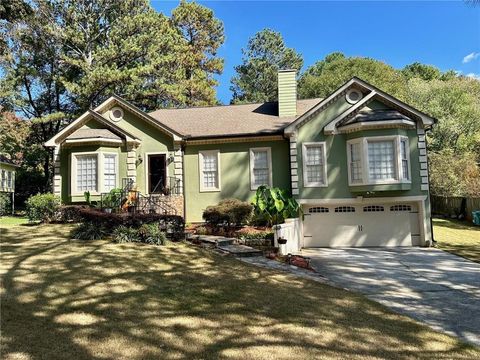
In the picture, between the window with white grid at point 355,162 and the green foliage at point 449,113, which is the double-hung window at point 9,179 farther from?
the green foliage at point 449,113

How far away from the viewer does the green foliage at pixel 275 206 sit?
14.7 m

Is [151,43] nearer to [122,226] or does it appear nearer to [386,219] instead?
[122,226]

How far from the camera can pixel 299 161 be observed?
53.2 feet

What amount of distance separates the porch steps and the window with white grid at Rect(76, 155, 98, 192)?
6417mm

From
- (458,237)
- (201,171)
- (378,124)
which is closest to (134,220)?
(201,171)

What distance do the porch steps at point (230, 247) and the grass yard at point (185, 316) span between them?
1.75 meters

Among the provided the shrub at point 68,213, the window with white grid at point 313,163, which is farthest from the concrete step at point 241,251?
the shrub at point 68,213

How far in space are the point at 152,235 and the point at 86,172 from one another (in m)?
6.21

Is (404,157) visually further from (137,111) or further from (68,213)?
(68,213)

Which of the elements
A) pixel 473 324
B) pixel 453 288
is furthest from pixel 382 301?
pixel 453 288

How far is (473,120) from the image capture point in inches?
1422

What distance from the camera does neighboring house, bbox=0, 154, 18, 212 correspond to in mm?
26562

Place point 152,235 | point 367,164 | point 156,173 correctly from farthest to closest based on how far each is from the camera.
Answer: point 156,173, point 367,164, point 152,235

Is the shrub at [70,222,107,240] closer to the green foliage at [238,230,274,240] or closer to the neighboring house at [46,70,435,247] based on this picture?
the neighboring house at [46,70,435,247]
